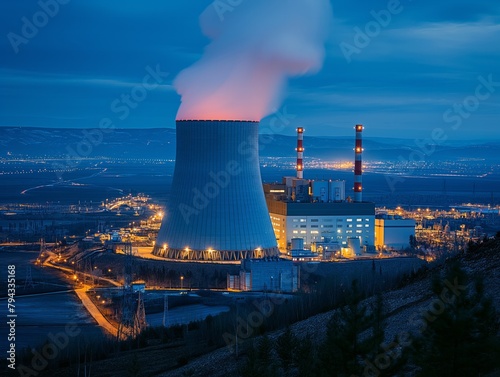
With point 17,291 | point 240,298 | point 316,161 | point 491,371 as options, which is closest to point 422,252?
point 240,298

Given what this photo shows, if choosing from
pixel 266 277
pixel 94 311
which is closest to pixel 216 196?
pixel 266 277

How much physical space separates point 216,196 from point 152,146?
120 meters

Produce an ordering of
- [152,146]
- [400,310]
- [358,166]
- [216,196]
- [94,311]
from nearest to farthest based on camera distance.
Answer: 1. [400,310]
2. [94,311]
3. [216,196]
4. [358,166]
5. [152,146]

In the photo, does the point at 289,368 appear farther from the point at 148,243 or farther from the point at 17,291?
the point at 148,243

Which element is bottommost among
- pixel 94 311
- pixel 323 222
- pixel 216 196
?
pixel 94 311

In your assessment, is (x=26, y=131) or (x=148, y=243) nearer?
(x=148, y=243)

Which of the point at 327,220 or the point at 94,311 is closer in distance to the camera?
the point at 94,311

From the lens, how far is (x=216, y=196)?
2898cm

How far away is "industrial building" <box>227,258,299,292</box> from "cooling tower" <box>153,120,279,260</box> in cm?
171

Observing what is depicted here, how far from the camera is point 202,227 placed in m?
29.8

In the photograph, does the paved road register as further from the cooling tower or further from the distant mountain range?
the distant mountain range

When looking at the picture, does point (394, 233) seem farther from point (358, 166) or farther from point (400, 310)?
point (400, 310)

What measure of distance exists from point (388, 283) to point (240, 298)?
31.9 feet

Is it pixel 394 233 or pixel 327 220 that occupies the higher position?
pixel 327 220
